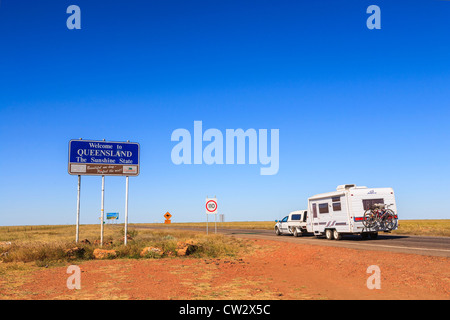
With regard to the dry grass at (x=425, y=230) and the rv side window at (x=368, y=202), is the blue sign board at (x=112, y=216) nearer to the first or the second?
the dry grass at (x=425, y=230)

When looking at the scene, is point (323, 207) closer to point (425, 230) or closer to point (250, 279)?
point (250, 279)

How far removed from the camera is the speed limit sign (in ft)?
104

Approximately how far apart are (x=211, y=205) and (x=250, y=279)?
68.4 ft

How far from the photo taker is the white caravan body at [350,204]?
22.8 m

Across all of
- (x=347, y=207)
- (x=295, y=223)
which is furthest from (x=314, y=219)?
(x=347, y=207)

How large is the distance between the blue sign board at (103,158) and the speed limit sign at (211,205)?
1036cm

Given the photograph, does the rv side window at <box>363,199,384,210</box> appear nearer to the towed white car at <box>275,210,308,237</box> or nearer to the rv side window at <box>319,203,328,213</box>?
the rv side window at <box>319,203,328,213</box>

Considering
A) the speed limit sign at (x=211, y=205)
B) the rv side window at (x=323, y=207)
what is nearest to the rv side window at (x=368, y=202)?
the rv side window at (x=323, y=207)

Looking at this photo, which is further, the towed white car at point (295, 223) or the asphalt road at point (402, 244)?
the towed white car at point (295, 223)

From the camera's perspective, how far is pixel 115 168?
22172mm

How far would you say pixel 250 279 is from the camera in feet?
36.2

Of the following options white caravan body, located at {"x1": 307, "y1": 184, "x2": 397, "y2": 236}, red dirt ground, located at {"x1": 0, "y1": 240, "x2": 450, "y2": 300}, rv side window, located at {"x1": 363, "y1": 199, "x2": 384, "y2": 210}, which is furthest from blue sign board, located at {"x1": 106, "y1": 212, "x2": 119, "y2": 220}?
red dirt ground, located at {"x1": 0, "y1": 240, "x2": 450, "y2": 300}
